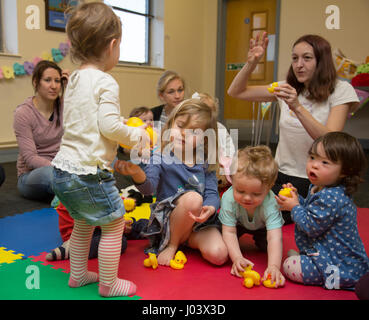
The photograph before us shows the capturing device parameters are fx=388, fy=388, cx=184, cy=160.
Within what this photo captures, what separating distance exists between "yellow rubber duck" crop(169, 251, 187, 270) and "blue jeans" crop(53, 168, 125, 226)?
37 centimetres

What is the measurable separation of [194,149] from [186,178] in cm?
12

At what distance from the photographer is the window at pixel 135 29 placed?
498 centimetres

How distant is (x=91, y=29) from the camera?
107 cm

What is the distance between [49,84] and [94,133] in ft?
5.07

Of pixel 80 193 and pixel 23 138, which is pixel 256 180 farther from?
pixel 23 138

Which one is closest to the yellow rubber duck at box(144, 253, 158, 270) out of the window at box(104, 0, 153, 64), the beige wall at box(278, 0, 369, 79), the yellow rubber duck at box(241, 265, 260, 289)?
the yellow rubber duck at box(241, 265, 260, 289)

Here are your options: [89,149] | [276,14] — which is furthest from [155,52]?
[89,149]

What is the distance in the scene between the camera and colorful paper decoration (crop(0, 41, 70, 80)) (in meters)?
3.56

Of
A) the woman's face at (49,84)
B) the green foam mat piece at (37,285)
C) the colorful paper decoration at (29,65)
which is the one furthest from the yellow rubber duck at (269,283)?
the colorful paper decoration at (29,65)

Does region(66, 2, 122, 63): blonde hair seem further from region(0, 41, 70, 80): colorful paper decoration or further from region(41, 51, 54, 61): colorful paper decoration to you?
region(41, 51, 54, 61): colorful paper decoration

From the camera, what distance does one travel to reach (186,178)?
152cm

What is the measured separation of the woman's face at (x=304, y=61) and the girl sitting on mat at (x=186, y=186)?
59 cm

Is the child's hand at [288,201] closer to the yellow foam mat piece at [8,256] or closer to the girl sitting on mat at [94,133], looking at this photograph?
the girl sitting on mat at [94,133]

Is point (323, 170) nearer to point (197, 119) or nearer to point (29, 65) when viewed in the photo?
point (197, 119)
